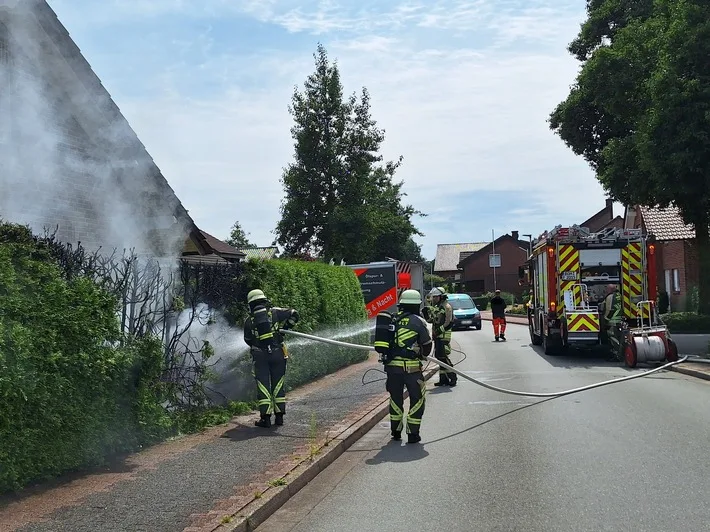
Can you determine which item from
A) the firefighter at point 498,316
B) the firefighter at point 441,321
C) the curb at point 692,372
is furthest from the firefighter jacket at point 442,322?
the firefighter at point 498,316

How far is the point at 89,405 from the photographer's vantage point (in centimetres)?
677

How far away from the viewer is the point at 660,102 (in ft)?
56.7

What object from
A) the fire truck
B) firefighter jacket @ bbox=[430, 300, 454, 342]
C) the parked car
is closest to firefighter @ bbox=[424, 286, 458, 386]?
firefighter jacket @ bbox=[430, 300, 454, 342]

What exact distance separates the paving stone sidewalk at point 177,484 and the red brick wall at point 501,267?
74.5 meters

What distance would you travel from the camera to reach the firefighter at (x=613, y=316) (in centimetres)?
1777

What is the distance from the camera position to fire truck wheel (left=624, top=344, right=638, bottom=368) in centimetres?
1617

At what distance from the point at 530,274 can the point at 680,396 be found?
35.9ft

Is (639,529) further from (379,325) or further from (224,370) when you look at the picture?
(224,370)

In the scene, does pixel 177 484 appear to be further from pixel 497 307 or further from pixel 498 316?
pixel 498 316

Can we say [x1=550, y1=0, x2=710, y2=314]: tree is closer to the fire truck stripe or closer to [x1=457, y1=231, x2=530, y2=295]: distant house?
the fire truck stripe

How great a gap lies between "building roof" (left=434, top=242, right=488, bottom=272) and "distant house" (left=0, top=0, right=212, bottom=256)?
8785 cm

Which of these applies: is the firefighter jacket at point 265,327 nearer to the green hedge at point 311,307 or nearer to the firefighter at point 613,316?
the green hedge at point 311,307

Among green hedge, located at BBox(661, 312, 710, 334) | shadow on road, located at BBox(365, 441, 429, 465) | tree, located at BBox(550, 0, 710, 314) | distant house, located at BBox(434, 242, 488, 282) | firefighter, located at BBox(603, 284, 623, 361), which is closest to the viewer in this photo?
shadow on road, located at BBox(365, 441, 429, 465)

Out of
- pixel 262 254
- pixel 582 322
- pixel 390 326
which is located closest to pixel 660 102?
pixel 582 322
